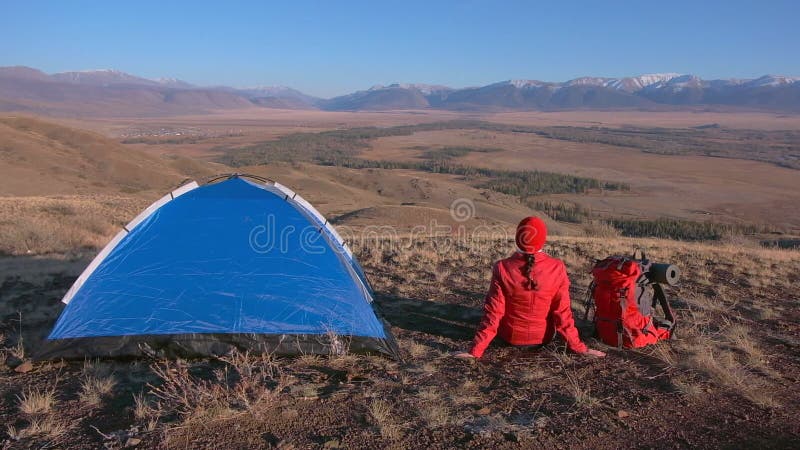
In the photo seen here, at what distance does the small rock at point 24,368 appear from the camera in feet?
17.1

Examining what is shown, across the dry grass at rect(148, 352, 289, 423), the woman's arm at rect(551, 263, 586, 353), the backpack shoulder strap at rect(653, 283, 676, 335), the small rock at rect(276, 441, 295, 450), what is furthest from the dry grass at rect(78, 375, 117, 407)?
the backpack shoulder strap at rect(653, 283, 676, 335)

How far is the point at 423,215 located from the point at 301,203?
2061 cm

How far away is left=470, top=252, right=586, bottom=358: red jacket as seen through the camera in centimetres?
534

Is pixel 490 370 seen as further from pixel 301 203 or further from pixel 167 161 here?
pixel 167 161

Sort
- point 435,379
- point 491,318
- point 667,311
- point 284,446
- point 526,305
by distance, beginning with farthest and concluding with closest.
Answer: point 667,311
point 526,305
point 491,318
point 435,379
point 284,446

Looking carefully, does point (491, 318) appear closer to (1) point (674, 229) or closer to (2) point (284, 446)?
(2) point (284, 446)

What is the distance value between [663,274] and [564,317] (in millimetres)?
1274

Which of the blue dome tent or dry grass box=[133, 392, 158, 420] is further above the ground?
the blue dome tent

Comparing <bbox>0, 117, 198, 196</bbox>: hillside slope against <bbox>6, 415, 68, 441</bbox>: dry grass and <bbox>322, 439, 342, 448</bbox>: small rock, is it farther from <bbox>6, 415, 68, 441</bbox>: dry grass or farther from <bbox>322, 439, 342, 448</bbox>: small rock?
<bbox>322, 439, 342, 448</bbox>: small rock

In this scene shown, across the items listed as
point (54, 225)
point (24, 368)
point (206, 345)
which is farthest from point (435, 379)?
point (54, 225)

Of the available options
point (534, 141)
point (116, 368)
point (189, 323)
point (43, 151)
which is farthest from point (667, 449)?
point (534, 141)

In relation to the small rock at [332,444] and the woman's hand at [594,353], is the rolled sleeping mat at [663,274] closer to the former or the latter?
the woman's hand at [594,353]

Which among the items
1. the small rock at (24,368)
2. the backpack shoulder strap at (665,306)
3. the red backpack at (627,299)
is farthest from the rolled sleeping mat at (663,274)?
the small rock at (24,368)

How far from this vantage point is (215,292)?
5.76 m
